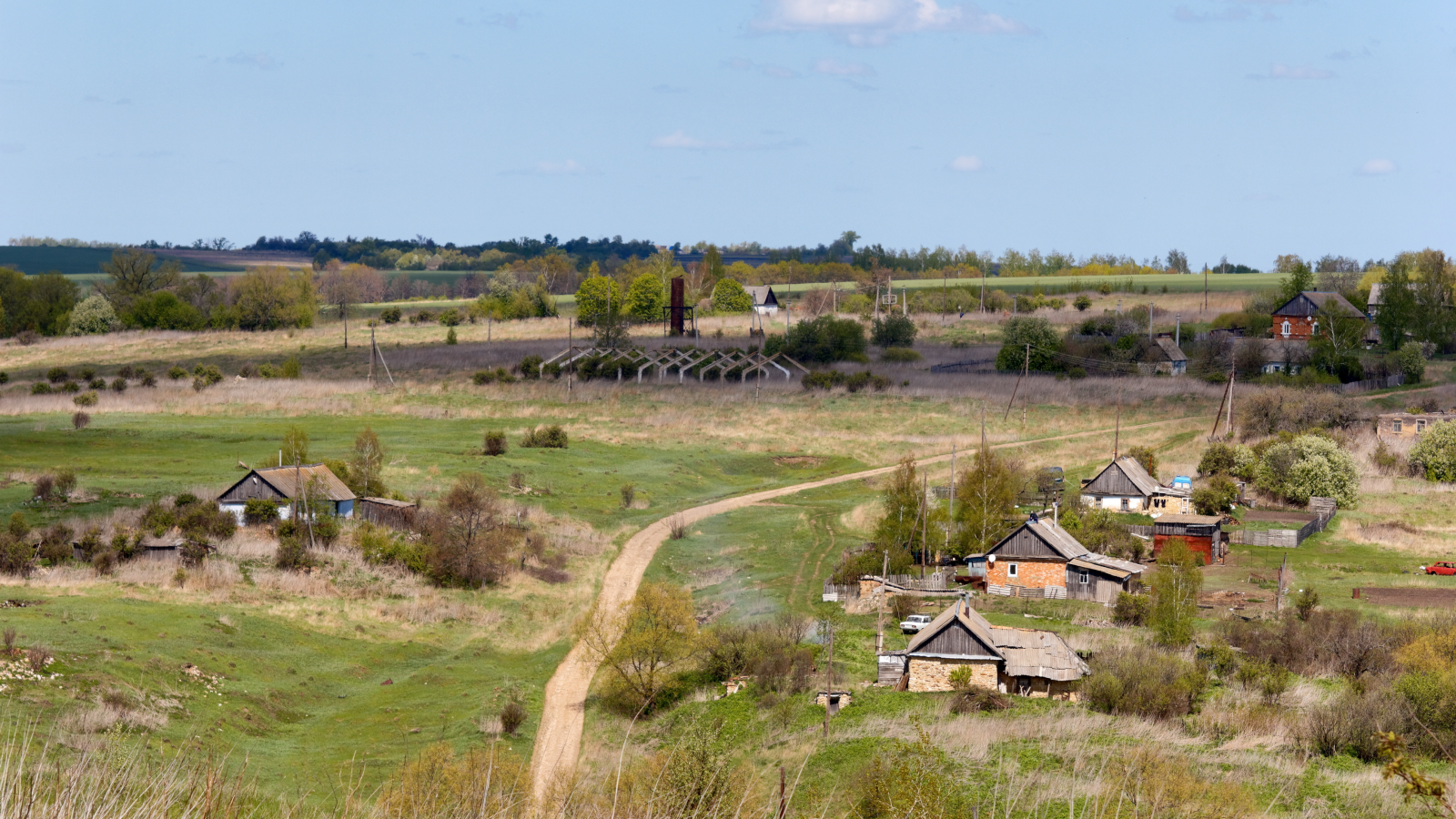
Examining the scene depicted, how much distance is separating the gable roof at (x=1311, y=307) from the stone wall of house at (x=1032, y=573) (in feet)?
251

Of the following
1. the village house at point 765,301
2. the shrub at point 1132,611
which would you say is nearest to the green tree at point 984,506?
the shrub at point 1132,611

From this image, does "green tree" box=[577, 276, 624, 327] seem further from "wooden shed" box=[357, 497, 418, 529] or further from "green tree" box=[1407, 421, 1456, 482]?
"wooden shed" box=[357, 497, 418, 529]

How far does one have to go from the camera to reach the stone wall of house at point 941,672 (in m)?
37.5

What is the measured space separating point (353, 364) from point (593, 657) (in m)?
73.4

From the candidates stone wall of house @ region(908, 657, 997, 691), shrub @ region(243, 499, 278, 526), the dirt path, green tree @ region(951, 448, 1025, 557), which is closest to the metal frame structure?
the dirt path

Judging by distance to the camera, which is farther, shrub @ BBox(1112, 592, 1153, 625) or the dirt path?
shrub @ BBox(1112, 592, 1153, 625)

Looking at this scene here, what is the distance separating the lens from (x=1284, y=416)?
78.6m

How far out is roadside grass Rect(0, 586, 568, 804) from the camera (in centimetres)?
3192

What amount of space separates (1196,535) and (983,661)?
21.5 m

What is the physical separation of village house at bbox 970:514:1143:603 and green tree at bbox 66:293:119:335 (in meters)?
115

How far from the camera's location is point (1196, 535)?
55.2 m

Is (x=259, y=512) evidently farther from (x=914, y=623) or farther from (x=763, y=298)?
(x=763, y=298)

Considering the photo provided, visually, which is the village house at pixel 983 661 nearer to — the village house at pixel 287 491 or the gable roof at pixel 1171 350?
the village house at pixel 287 491

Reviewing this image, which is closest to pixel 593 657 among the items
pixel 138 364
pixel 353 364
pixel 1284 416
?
pixel 1284 416
